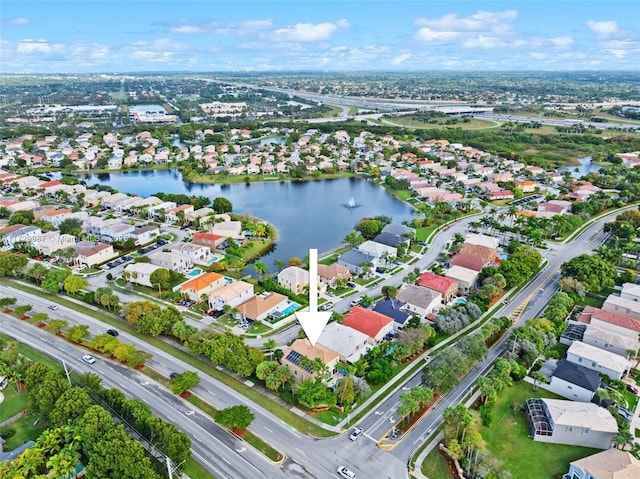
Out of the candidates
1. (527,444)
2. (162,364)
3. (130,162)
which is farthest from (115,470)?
(130,162)

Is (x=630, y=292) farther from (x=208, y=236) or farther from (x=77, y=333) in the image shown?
(x=77, y=333)

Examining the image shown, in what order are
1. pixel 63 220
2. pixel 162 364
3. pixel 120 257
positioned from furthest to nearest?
pixel 63 220, pixel 120 257, pixel 162 364

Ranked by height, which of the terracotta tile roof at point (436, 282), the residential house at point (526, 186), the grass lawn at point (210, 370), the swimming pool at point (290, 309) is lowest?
the grass lawn at point (210, 370)

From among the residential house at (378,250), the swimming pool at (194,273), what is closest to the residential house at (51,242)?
the swimming pool at (194,273)

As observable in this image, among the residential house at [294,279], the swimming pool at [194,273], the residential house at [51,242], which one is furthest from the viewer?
the residential house at [51,242]

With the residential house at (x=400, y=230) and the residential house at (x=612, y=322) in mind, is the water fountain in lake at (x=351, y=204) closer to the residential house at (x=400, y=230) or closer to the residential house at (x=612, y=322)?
the residential house at (x=400, y=230)

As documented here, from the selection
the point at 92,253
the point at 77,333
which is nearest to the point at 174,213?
the point at 92,253

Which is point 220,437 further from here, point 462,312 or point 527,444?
point 462,312
